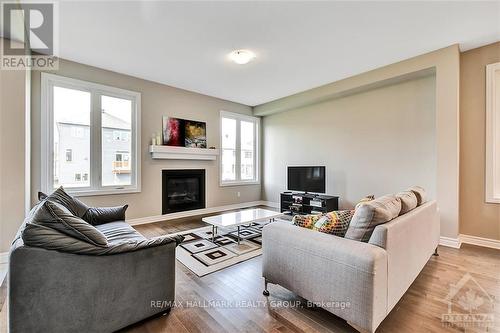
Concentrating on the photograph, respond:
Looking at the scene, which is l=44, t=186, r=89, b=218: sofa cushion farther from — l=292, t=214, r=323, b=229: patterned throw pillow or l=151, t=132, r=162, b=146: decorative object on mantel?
l=292, t=214, r=323, b=229: patterned throw pillow

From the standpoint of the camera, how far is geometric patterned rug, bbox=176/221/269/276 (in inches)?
104

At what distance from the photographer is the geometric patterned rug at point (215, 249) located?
2633 millimetres

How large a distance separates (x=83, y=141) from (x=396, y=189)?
560 cm

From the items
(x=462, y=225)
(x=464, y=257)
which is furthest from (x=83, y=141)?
(x=462, y=225)

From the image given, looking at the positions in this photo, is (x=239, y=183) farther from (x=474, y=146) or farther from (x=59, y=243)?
(x=59, y=243)

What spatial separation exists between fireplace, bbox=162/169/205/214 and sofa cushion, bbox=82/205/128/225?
1862 millimetres

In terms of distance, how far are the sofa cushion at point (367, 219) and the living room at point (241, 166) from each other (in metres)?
0.01

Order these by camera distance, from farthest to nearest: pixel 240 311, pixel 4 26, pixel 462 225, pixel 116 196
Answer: pixel 116 196, pixel 462 225, pixel 4 26, pixel 240 311

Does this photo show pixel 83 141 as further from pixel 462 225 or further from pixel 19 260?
pixel 462 225

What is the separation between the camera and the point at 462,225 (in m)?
3.40

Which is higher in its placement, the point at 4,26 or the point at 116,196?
the point at 4,26

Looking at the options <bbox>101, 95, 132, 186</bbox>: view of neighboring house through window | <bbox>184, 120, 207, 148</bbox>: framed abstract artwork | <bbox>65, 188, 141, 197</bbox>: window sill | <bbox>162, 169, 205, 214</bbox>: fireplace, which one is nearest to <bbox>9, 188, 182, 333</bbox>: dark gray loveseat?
<bbox>65, 188, 141, 197</bbox>: window sill

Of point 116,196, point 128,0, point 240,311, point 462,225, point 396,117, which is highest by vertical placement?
point 128,0

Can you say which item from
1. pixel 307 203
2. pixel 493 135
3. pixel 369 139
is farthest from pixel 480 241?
pixel 307 203
